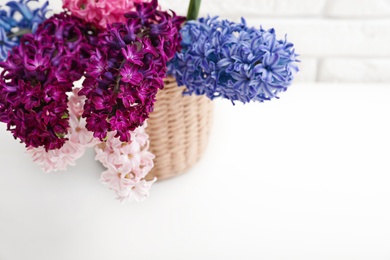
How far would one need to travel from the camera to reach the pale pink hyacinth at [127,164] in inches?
19.5

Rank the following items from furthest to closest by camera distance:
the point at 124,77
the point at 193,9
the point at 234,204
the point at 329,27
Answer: the point at 329,27 → the point at 234,204 → the point at 193,9 → the point at 124,77

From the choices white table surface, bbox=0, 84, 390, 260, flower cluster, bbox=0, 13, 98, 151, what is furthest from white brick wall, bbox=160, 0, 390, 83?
flower cluster, bbox=0, 13, 98, 151

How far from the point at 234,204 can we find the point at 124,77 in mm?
309

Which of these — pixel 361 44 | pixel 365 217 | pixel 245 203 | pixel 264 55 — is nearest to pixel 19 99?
pixel 264 55

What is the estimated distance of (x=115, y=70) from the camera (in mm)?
432

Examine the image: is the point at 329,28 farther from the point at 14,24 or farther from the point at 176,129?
the point at 14,24

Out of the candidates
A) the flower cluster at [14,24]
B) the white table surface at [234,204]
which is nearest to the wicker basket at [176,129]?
the white table surface at [234,204]

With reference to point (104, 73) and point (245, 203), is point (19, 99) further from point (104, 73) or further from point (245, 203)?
point (245, 203)

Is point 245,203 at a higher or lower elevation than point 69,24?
lower

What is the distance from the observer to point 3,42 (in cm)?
50

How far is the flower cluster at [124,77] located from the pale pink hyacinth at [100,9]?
0.02 m

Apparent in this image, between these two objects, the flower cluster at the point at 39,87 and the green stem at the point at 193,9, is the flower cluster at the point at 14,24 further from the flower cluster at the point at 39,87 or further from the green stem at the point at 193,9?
the green stem at the point at 193,9

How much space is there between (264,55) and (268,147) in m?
0.32

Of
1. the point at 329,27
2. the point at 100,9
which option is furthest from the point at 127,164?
the point at 329,27
